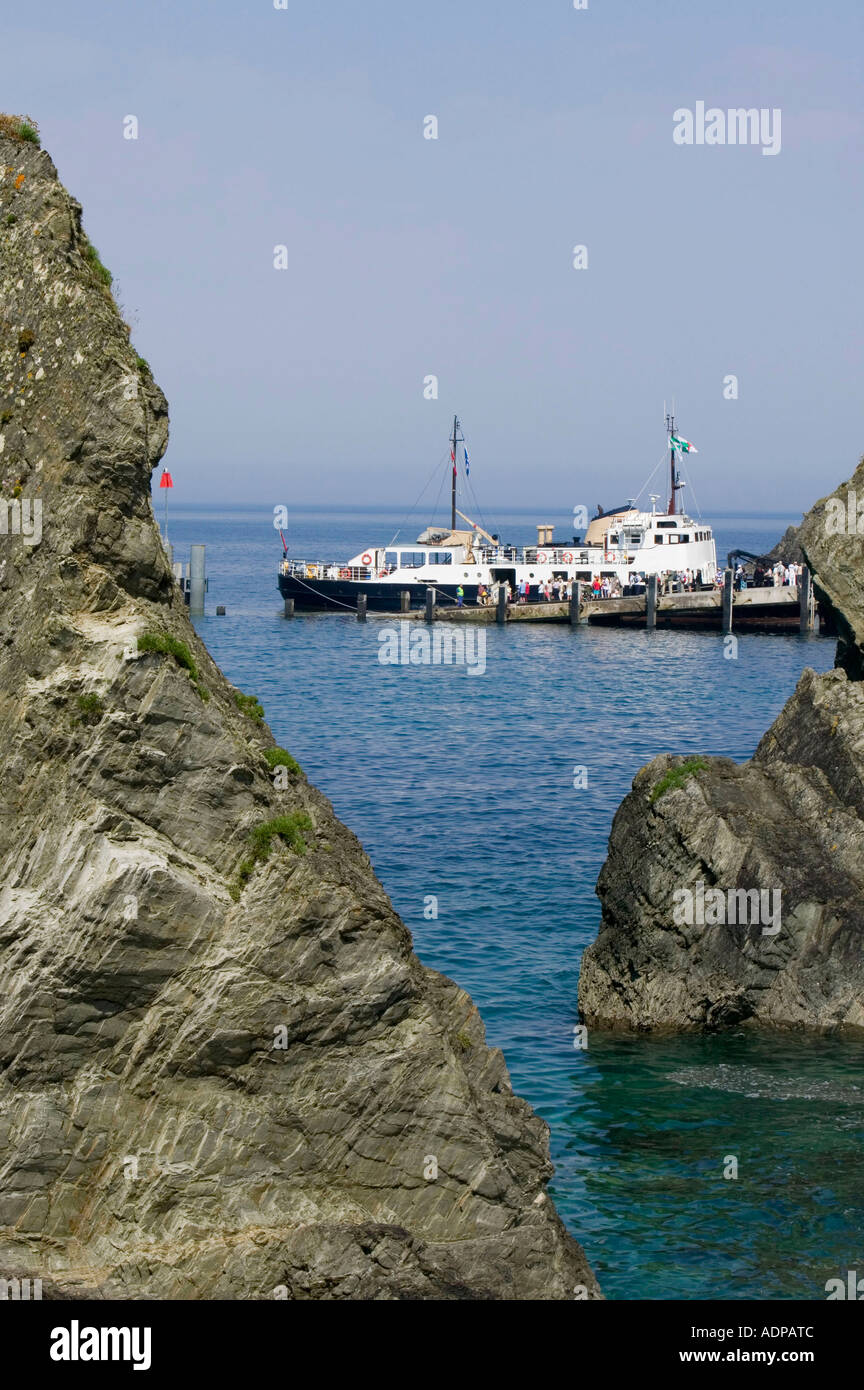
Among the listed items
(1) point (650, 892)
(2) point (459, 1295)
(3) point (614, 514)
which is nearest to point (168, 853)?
(2) point (459, 1295)

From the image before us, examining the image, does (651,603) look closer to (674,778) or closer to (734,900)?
(674,778)

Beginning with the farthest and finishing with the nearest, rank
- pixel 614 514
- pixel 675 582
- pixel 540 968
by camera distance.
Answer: pixel 614 514
pixel 675 582
pixel 540 968

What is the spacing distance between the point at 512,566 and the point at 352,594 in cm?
1197

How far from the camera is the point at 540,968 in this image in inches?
1329

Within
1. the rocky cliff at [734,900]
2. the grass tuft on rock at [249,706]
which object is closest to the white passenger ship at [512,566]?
the rocky cliff at [734,900]

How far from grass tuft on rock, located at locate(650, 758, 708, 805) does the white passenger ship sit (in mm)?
80534

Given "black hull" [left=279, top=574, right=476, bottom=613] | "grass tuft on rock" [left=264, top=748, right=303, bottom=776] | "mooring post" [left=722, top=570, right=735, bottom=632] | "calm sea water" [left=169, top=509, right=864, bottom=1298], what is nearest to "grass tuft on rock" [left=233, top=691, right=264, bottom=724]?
"grass tuft on rock" [left=264, top=748, right=303, bottom=776]

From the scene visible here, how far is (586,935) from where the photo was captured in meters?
36.4

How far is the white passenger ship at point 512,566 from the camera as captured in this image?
369 ft

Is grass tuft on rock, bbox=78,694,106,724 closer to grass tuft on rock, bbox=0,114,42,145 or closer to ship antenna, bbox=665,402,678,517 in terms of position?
grass tuft on rock, bbox=0,114,42,145

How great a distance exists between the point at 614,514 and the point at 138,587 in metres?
105

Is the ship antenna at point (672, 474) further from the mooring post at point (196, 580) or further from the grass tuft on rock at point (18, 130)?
the grass tuft on rock at point (18, 130)

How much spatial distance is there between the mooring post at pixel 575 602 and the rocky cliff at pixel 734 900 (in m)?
78.0
